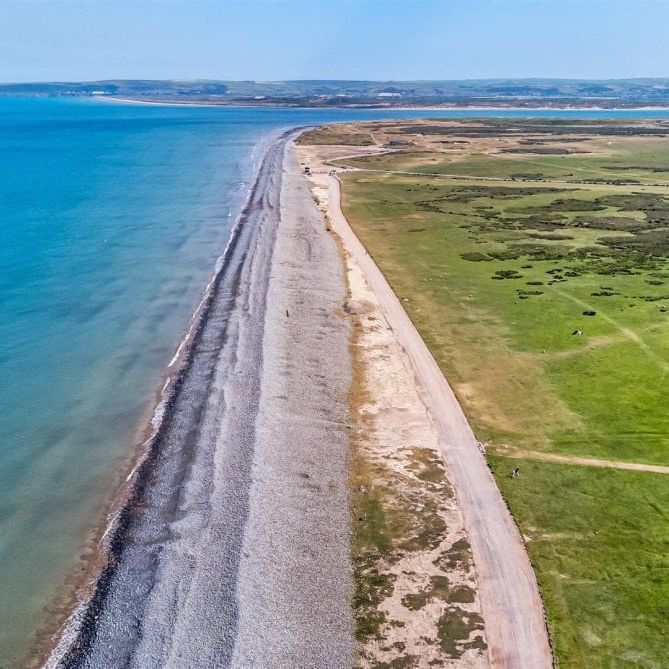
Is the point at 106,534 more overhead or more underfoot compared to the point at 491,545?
more underfoot

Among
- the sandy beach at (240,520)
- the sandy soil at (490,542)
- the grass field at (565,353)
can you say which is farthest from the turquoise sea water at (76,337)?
the grass field at (565,353)

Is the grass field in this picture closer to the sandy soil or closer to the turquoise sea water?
the sandy soil

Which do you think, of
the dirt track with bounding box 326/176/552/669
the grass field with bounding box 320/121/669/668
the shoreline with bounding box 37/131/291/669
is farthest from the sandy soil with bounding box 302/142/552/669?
the shoreline with bounding box 37/131/291/669

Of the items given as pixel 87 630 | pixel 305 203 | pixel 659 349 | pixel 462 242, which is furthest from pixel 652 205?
pixel 87 630

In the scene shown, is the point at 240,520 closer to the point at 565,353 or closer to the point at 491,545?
the point at 491,545

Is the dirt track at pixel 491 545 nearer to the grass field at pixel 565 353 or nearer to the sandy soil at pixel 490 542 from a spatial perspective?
→ the sandy soil at pixel 490 542

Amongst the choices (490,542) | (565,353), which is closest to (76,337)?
(490,542)
